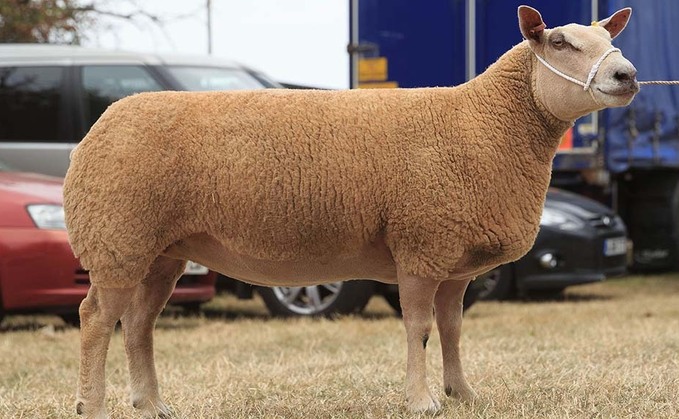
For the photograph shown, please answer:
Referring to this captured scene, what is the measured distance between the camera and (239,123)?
15.5 feet

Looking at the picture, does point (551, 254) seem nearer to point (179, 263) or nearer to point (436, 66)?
point (436, 66)

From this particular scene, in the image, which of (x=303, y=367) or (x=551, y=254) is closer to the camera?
(x=303, y=367)

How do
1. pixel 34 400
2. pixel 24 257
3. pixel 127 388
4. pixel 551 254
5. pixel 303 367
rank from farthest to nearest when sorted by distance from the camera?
pixel 551 254
pixel 24 257
pixel 303 367
pixel 127 388
pixel 34 400

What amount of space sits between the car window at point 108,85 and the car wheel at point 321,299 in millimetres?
1980

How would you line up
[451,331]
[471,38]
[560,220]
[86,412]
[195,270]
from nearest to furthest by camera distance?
[86,412], [451,331], [195,270], [560,220], [471,38]

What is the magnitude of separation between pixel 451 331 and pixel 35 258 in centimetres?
394

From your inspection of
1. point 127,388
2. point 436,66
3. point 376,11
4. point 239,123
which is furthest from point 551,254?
point 239,123

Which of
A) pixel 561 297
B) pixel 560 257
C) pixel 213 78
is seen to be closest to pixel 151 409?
pixel 213 78

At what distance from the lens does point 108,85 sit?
32.0 ft

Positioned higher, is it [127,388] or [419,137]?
[419,137]

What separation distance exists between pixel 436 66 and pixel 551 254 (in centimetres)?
287

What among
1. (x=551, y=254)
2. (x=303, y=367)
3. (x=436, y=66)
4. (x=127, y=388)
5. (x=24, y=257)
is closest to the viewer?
(x=127, y=388)

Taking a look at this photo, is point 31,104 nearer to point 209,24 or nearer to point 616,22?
point 616,22

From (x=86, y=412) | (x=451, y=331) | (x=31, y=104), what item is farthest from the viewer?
(x=31, y=104)
